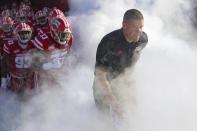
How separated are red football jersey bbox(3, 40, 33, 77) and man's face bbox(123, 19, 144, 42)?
1.86 metres

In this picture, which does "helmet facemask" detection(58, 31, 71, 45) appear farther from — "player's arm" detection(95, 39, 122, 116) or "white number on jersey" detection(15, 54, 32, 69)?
"player's arm" detection(95, 39, 122, 116)

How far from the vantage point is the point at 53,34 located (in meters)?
4.03

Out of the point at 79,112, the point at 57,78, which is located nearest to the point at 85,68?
the point at 57,78

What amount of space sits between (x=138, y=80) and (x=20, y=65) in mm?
1697

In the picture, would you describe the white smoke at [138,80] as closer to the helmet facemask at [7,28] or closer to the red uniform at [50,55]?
the red uniform at [50,55]

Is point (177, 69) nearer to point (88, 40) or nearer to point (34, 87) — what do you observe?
point (88, 40)

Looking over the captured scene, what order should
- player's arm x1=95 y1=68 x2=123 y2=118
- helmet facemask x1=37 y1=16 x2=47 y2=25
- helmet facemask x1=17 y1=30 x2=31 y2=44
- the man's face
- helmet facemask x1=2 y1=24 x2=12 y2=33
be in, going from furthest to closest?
helmet facemask x1=37 y1=16 x2=47 y2=25 < helmet facemask x1=2 y1=24 x2=12 y2=33 < helmet facemask x1=17 y1=30 x2=31 y2=44 < the man's face < player's arm x1=95 y1=68 x2=123 y2=118

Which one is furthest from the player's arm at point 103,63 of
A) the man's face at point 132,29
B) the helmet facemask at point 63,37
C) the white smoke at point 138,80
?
the helmet facemask at point 63,37

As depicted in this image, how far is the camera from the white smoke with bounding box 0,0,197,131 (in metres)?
3.67

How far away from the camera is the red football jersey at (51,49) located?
157 inches

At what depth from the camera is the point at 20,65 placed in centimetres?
403

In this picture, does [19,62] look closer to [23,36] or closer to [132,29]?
[23,36]

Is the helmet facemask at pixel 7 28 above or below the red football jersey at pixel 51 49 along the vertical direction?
above

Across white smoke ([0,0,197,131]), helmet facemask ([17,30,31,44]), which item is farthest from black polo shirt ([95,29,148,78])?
helmet facemask ([17,30,31,44])
